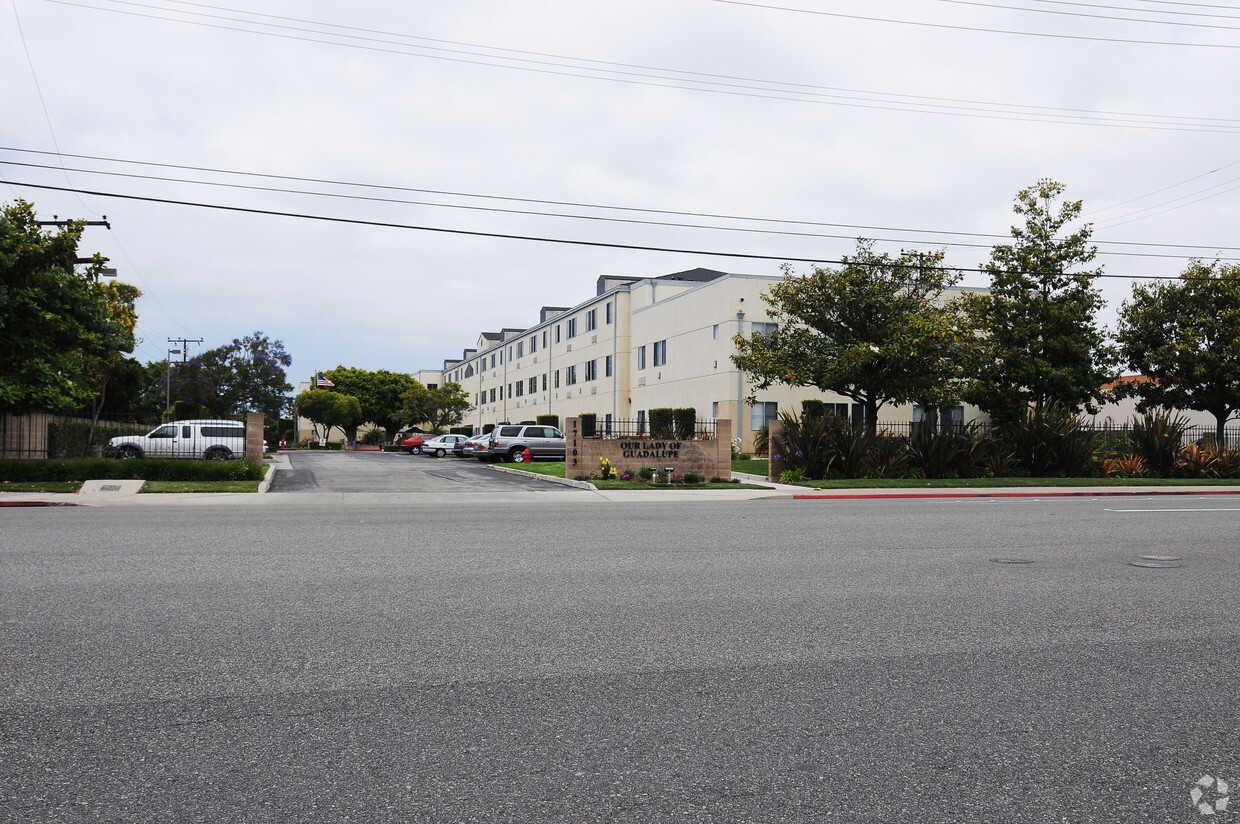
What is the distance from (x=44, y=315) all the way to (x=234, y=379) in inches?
1774

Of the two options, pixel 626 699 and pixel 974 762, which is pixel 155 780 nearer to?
pixel 626 699

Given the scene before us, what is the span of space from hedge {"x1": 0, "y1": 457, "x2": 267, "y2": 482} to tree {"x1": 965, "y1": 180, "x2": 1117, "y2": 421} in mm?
24255

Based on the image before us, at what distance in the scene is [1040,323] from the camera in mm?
31625

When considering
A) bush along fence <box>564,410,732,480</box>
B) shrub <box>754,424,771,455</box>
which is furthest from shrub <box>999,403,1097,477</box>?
shrub <box>754,424,771,455</box>

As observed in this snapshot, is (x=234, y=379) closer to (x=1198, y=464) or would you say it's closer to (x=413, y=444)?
(x=413, y=444)

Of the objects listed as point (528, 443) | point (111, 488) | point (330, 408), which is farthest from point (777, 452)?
point (330, 408)

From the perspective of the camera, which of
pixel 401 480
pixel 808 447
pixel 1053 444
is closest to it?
pixel 808 447

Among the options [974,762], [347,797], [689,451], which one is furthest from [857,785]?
[689,451]

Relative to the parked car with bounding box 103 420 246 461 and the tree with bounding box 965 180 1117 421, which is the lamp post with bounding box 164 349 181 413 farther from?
the tree with bounding box 965 180 1117 421

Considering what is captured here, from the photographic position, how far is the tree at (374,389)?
8731cm

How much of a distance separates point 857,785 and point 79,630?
5245 millimetres

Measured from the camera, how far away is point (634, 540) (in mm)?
11211

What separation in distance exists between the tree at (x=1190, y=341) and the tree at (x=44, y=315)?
34379mm

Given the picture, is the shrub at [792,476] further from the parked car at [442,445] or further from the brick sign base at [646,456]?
the parked car at [442,445]
